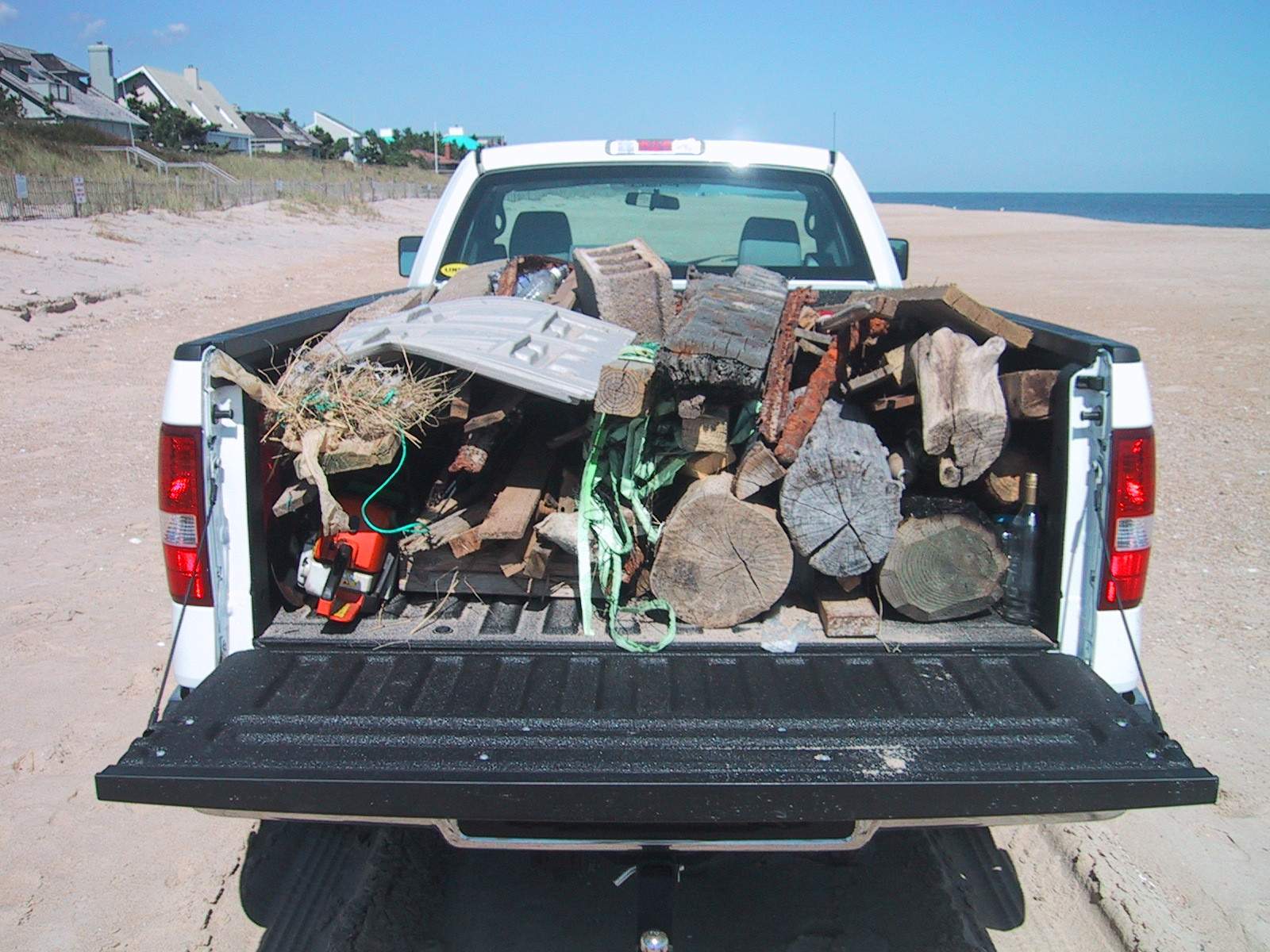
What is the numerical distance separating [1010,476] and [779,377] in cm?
68

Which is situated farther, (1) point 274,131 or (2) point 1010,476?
(1) point 274,131

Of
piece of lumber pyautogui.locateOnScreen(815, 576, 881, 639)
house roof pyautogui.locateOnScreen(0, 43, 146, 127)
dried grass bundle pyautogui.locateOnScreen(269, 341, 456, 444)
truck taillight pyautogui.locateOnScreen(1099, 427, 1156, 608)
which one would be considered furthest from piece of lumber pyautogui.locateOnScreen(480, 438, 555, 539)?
house roof pyautogui.locateOnScreen(0, 43, 146, 127)

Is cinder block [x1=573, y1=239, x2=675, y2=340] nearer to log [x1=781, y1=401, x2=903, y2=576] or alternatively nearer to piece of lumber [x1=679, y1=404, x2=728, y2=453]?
piece of lumber [x1=679, y1=404, x2=728, y2=453]

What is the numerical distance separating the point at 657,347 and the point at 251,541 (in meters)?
1.22

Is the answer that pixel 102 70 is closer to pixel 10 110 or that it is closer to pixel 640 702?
pixel 10 110

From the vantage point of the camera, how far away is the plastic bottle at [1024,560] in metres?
2.69

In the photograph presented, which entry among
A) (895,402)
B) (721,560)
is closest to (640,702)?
(721,560)

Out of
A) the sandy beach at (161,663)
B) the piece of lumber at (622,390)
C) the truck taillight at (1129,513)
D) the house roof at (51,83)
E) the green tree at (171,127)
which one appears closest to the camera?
the truck taillight at (1129,513)

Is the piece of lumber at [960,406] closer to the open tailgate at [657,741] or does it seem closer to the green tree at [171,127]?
the open tailgate at [657,741]

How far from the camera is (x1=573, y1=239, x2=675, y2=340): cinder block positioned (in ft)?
11.3

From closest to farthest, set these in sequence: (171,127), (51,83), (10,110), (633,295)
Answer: (633,295)
(10,110)
(51,83)
(171,127)

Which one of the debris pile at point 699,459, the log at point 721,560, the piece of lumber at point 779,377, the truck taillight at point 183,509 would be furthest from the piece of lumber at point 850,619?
the truck taillight at point 183,509

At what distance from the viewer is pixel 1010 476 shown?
108 inches

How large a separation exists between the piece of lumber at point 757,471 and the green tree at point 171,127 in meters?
63.1
